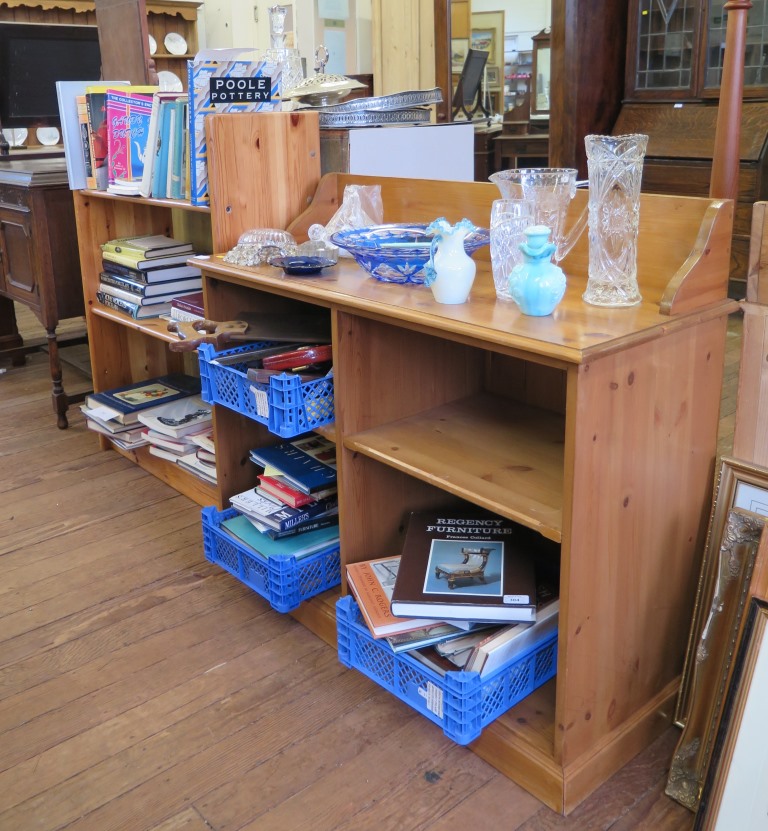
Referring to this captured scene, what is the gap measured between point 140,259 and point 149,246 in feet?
0.20

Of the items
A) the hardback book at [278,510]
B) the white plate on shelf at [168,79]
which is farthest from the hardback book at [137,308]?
the white plate on shelf at [168,79]

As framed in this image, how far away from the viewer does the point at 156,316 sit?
2.62 m

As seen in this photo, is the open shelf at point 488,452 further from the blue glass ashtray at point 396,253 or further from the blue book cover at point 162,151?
the blue book cover at point 162,151

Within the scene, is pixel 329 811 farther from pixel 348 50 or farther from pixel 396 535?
pixel 348 50

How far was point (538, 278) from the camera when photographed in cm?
134

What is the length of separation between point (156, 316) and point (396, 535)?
1.17m

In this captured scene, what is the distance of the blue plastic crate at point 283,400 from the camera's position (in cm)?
167

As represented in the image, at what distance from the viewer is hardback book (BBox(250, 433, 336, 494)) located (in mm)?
1936

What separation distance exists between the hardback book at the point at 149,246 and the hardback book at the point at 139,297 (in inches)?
4.4

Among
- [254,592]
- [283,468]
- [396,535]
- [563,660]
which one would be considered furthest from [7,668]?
[563,660]

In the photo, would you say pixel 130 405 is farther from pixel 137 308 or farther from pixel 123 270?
pixel 123 270

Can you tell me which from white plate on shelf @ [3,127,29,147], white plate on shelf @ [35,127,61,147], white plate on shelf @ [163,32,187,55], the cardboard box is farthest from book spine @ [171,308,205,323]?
white plate on shelf @ [163,32,187,55]

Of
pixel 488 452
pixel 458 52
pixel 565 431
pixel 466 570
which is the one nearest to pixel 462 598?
pixel 466 570

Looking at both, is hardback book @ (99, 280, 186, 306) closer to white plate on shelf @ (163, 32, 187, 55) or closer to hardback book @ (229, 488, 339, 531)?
hardback book @ (229, 488, 339, 531)
